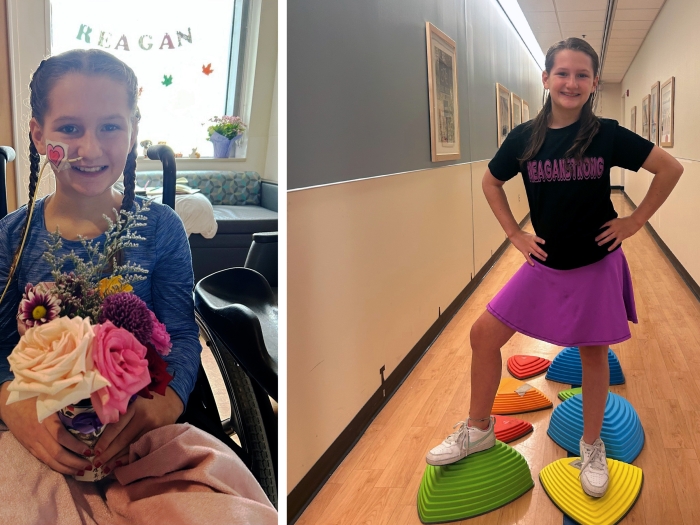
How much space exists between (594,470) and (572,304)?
0.55 m

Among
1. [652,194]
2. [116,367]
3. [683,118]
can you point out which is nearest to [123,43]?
[116,367]

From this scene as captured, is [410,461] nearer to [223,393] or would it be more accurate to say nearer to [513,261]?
[223,393]

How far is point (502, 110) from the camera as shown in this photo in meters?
6.82

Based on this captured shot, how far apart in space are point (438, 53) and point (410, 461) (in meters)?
2.50

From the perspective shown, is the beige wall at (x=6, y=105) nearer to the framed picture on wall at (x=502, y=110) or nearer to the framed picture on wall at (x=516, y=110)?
the framed picture on wall at (x=502, y=110)

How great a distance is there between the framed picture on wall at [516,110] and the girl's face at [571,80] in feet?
17.9

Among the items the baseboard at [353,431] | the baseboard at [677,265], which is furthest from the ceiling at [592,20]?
the baseboard at [353,431]

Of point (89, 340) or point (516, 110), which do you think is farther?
point (516, 110)

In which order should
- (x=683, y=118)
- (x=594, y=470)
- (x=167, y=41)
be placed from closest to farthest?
(x=167, y=41) < (x=594, y=470) < (x=683, y=118)

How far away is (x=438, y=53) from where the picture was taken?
3.97 metres

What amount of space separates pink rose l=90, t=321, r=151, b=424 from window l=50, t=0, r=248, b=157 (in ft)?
0.98

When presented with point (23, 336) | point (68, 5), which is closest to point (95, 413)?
point (23, 336)

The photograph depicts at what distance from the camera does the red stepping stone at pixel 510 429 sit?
2.63 m

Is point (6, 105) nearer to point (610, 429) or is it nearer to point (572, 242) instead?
point (572, 242)
